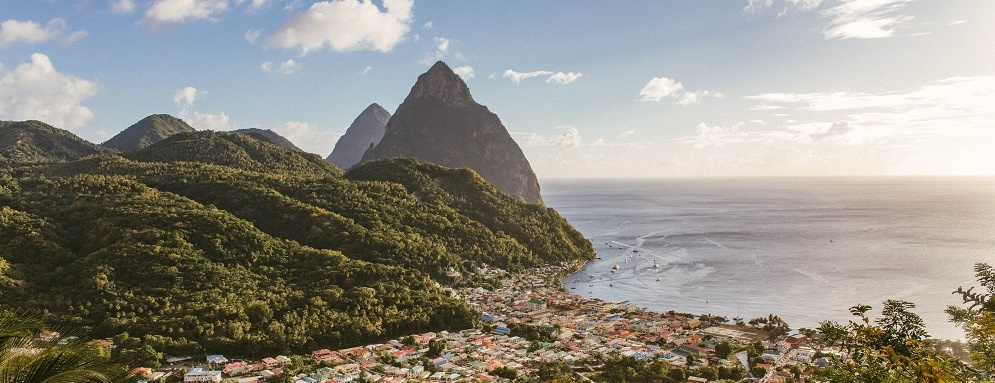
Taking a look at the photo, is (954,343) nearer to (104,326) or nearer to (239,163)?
(104,326)

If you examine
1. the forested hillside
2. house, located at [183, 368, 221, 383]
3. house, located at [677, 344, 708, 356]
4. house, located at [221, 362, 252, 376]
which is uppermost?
the forested hillside

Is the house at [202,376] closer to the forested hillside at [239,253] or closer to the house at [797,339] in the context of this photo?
the forested hillside at [239,253]

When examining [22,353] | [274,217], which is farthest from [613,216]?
[22,353]

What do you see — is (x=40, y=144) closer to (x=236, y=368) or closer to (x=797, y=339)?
(x=236, y=368)

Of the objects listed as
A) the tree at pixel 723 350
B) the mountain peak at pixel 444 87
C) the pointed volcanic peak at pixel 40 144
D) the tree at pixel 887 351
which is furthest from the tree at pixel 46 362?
the mountain peak at pixel 444 87

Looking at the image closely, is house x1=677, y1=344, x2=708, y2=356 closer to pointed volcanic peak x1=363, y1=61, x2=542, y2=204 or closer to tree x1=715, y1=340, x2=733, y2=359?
tree x1=715, y1=340, x2=733, y2=359

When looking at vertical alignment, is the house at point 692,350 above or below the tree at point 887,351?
below

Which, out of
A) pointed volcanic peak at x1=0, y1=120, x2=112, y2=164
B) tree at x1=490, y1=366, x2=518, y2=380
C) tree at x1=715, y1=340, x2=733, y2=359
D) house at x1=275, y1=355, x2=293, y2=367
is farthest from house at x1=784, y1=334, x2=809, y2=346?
pointed volcanic peak at x1=0, y1=120, x2=112, y2=164
